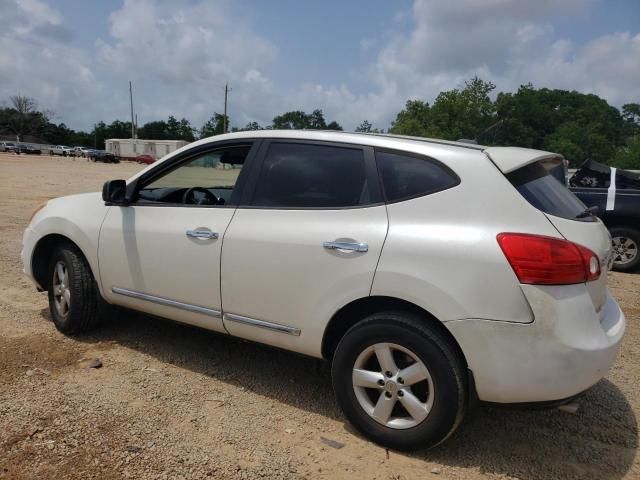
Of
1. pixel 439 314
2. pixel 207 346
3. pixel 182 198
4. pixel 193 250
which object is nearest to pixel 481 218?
pixel 439 314

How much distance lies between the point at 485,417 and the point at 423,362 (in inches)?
38.2

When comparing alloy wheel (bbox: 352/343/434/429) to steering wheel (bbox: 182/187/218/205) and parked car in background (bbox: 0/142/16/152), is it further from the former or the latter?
parked car in background (bbox: 0/142/16/152)

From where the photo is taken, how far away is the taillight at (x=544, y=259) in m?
2.42

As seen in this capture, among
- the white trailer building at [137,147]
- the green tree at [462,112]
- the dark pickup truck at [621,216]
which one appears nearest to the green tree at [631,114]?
the green tree at [462,112]

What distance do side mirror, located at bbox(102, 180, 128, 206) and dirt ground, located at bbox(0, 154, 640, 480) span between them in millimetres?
1162

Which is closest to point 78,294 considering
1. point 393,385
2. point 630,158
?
point 393,385

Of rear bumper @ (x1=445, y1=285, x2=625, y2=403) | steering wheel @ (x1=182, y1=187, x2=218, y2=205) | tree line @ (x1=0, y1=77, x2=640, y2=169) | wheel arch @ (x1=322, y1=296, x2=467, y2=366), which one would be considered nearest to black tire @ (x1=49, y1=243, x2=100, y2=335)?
steering wheel @ (x1=182, y1=187, x2=218, y2=205)

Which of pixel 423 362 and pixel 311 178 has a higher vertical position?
pixel 311 178

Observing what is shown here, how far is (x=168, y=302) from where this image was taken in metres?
3.62

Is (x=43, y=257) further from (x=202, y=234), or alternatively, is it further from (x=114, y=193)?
(x=202, y=234)

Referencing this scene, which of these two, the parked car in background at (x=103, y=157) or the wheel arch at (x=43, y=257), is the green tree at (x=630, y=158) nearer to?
the parked car in background at (x=103, y=157)

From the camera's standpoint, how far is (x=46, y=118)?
107m

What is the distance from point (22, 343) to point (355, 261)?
9.58ft

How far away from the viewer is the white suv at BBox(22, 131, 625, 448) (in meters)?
2.46
